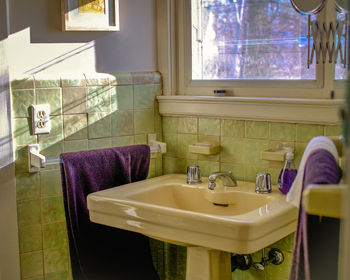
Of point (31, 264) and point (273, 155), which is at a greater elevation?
point (273, 155)

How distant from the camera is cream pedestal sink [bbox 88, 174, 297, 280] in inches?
62.6

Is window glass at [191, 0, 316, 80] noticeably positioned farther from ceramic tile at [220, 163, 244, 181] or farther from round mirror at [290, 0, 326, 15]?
ceramic tile at [220, 163, 244, 181]

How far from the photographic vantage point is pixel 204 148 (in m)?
2.18

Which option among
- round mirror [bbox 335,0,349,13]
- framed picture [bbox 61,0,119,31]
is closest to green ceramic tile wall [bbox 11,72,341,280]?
framed picture [bbox 61,0,119,31]

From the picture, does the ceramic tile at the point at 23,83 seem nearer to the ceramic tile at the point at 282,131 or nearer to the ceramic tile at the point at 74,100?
the ceramic tile at the point at 74,100

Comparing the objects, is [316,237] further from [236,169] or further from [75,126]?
[75,126]

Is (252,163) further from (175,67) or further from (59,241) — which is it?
(59,241)

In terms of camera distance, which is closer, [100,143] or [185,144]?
[100,143]

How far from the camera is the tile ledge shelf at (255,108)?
1864mm

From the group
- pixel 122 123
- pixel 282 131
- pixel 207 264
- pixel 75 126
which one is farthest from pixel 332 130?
pixel 75 126

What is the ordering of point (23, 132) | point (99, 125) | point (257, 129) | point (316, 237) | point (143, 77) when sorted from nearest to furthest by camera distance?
point (316, 237)
point (23, 132)
point (257, 129)
point (99, 125)
point (143, 77)

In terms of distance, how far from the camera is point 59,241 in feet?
6.94

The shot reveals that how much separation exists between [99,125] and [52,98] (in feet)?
0.81

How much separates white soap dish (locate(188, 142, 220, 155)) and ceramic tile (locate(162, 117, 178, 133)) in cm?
17
